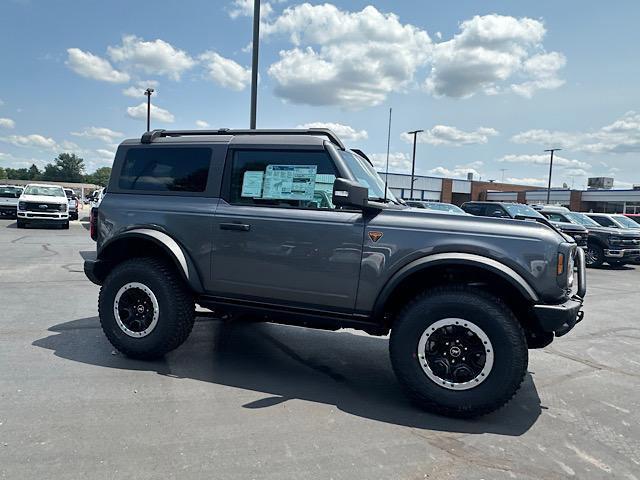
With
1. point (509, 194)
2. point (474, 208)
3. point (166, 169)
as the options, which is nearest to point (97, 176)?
point (509, 194)

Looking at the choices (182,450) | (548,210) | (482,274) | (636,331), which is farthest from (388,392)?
(548,210)

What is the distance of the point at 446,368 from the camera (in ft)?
11.7

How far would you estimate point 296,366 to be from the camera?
15.0ft

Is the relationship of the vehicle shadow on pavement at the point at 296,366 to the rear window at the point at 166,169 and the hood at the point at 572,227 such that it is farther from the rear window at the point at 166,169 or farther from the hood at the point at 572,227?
the hood at the point at 572,227

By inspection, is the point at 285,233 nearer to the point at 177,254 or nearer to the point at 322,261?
the point at 322,261

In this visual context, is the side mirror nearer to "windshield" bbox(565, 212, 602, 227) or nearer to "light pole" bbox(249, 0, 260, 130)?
"light pole" bbox(249, 0, 260, 130)

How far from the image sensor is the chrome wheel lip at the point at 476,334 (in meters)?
3.46

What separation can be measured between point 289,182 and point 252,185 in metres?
0.36

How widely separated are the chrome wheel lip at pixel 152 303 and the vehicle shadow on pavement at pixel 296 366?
282 millimetres

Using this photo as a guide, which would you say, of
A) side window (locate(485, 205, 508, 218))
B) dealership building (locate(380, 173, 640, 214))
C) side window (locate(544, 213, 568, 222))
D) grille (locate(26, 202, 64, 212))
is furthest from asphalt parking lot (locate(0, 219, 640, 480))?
dealership building (locate(380, 173, 640, 214))

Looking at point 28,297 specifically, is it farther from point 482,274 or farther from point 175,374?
point 482,274

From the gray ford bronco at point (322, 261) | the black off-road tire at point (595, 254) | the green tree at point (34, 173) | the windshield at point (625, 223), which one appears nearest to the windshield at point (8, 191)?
the gray ford bronco at point (322, 261)

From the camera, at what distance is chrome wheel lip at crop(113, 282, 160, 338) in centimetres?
438

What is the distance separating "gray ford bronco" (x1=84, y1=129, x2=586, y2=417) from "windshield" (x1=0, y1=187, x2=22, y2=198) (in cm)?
2278
